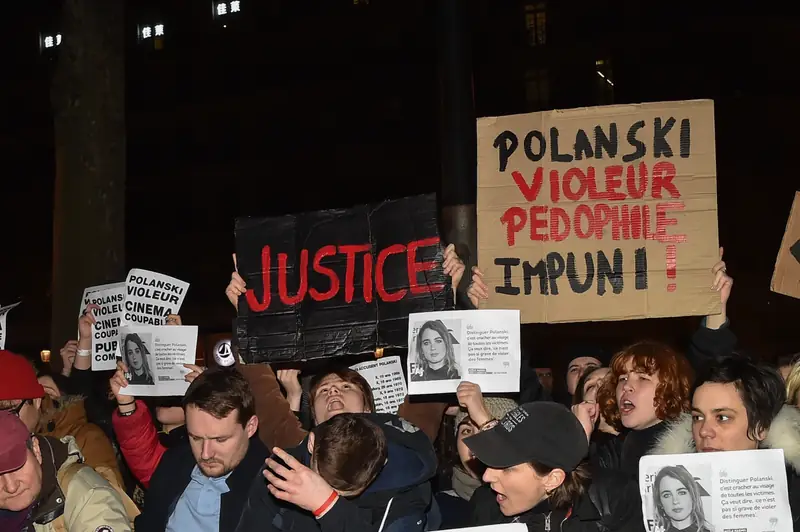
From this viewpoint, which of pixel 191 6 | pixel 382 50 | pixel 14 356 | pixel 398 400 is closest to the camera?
pixel 14 356

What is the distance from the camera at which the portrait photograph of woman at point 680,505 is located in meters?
3.38

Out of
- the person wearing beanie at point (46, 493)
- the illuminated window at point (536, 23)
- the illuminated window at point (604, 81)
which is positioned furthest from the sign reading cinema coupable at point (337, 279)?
the illuminated window at point (536, 23)

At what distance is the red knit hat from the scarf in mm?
1967

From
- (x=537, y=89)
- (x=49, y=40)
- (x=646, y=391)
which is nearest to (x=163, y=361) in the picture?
(x=646, y=391)

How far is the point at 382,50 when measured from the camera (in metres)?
24.2

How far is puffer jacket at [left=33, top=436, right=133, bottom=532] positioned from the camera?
381cm

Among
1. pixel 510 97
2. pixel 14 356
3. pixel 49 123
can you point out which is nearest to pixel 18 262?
pixel 49 123

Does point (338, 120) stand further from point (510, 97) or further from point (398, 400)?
point (398, 400)

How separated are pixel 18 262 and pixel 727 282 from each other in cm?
2803

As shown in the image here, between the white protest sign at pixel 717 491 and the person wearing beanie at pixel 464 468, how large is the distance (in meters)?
0.81

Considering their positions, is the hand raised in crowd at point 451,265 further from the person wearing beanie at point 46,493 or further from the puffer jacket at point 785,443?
the person wearing beanie at point 46,493

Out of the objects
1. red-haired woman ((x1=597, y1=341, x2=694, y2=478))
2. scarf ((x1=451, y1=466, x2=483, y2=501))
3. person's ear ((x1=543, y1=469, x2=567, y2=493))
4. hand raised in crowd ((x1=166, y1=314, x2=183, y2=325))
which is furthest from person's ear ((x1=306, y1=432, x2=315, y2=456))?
hand raised in crowd ((x1=166, y1=314, x2=183, y2=325))

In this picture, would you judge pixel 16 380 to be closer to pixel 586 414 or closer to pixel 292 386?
pixel 292 386

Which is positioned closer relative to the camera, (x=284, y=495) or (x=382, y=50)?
(x=284, y=495)
